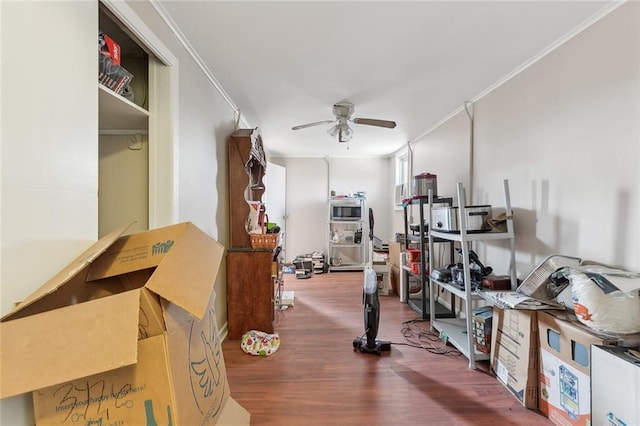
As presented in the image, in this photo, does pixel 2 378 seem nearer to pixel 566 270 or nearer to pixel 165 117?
pixel 165 117

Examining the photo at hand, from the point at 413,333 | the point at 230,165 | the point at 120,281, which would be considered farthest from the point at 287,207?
the point at 120,281

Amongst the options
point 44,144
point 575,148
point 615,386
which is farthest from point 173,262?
point 575,148

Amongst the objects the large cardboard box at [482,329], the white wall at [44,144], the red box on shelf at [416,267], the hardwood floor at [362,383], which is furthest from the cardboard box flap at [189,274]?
the red box on shelf at [416,267]

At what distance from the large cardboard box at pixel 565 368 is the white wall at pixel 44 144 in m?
2.24

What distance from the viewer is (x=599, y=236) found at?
149 cm

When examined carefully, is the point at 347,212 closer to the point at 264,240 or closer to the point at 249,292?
the point at 264,240

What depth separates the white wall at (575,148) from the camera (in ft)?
4.46

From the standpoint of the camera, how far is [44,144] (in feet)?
2.66

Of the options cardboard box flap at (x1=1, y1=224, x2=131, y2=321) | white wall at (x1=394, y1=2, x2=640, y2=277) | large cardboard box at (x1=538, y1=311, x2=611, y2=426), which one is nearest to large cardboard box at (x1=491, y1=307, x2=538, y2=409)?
large cardboard box at (x1=538, y1=311, x2=611, y2=426)

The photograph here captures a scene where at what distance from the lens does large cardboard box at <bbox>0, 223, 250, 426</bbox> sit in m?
0.64

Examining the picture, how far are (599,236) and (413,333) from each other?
1.64 m

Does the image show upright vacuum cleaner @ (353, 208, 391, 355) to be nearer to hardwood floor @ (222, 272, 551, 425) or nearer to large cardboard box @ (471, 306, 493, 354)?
hardwood floor @ (222, 272, 551, 425)

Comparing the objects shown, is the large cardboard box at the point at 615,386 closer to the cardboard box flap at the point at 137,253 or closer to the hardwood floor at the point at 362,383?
the hardwood floor at the point at 362,383

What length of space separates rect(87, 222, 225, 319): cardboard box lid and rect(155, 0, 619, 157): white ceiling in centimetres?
132
